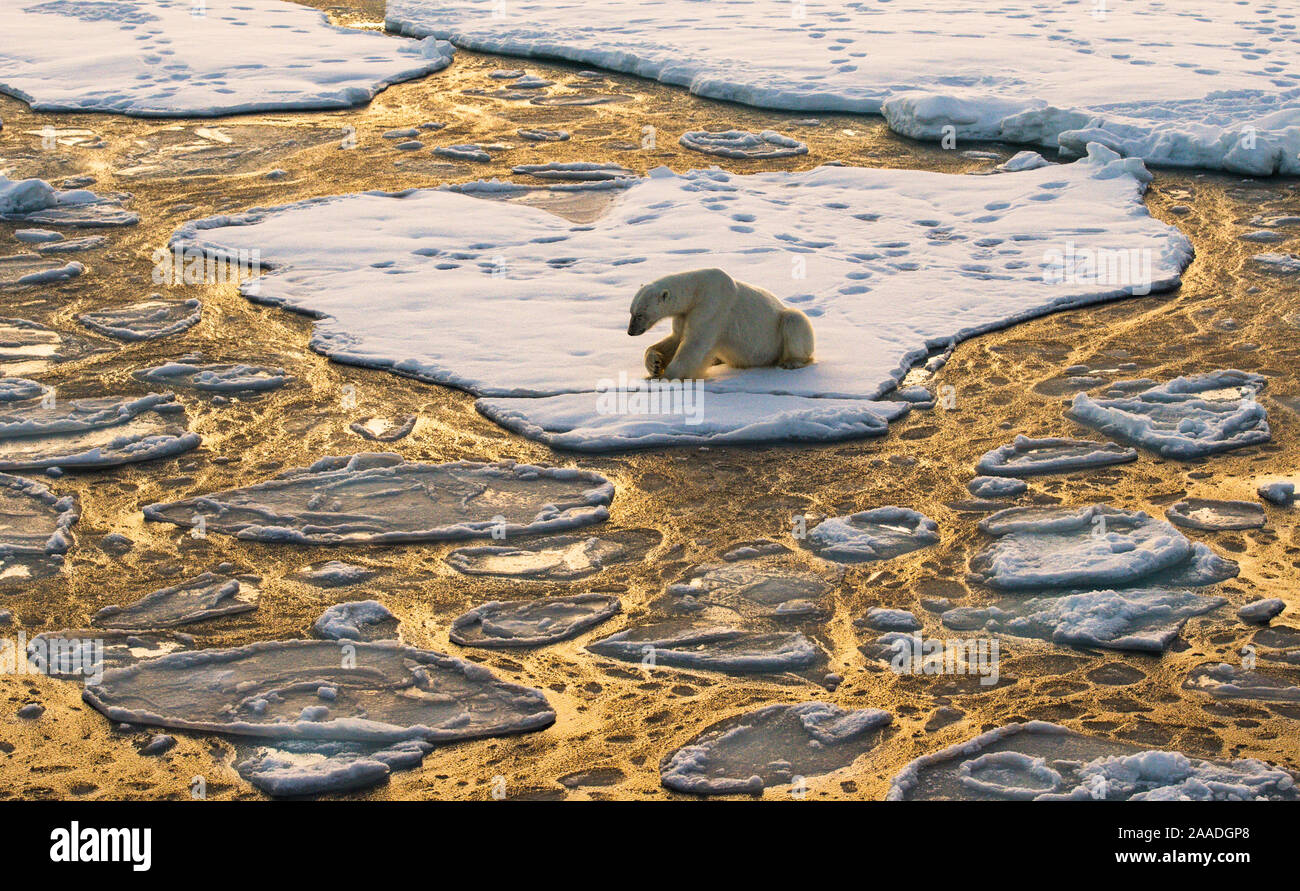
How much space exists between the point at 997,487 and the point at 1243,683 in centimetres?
149

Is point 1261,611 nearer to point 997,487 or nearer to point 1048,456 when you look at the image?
point 997,487

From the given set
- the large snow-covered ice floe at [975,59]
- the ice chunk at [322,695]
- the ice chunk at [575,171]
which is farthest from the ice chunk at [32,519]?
the large snow-covered ice floe at [975,59]

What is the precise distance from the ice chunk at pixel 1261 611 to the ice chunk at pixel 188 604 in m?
3.42

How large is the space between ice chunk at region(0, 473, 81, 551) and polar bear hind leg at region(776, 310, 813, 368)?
3.26 metres

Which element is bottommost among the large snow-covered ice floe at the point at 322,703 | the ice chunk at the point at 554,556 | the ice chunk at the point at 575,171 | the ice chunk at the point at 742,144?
the large snow-covered ice floe at the point at 322,703

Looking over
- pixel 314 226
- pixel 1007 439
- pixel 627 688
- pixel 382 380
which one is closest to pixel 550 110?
pixel 314 226

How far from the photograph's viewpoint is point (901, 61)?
13.0m

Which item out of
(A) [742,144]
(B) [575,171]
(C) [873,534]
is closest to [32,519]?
(C) [873,534]

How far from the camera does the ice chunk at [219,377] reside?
Result: 21.6 ft

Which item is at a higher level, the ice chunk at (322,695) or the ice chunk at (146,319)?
the ice chunk at (146,319)

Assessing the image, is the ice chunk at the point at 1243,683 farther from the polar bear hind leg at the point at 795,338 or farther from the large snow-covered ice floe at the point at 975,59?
the large snow-covered ice floe at the point at 975,59

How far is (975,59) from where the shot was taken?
1290 cm

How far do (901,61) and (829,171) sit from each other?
332 cm

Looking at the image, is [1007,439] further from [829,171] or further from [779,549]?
[829,171]
